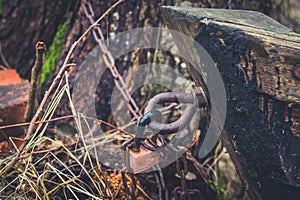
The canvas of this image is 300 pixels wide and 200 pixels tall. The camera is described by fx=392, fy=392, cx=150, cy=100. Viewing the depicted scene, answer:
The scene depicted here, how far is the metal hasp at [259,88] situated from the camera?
0.98m

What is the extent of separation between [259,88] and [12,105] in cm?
97

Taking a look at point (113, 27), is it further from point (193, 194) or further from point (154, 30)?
point (193, 194)

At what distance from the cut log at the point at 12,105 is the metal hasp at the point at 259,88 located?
2.47 feet

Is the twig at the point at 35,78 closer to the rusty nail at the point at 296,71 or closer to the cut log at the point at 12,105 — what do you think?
the cut log at the point at 12,105

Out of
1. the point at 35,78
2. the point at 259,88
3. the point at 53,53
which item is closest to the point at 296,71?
the point at 259,88

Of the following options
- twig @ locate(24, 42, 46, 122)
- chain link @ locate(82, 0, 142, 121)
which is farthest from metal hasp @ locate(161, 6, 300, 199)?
chain link @ locate(82, 0, 142, 121)

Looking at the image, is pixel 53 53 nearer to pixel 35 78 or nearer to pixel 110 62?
pixel 110 62

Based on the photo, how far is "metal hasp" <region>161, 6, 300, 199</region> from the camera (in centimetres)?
98

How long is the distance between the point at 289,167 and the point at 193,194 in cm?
59

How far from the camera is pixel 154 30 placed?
6.56ft

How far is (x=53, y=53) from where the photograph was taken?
84.2 inches

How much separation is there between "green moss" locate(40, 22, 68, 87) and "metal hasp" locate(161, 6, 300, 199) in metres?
1.07

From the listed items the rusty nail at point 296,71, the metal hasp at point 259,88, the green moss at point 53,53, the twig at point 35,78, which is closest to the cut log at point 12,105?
the twig at point 35,78

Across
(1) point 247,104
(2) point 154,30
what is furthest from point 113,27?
(1) point 247,104
